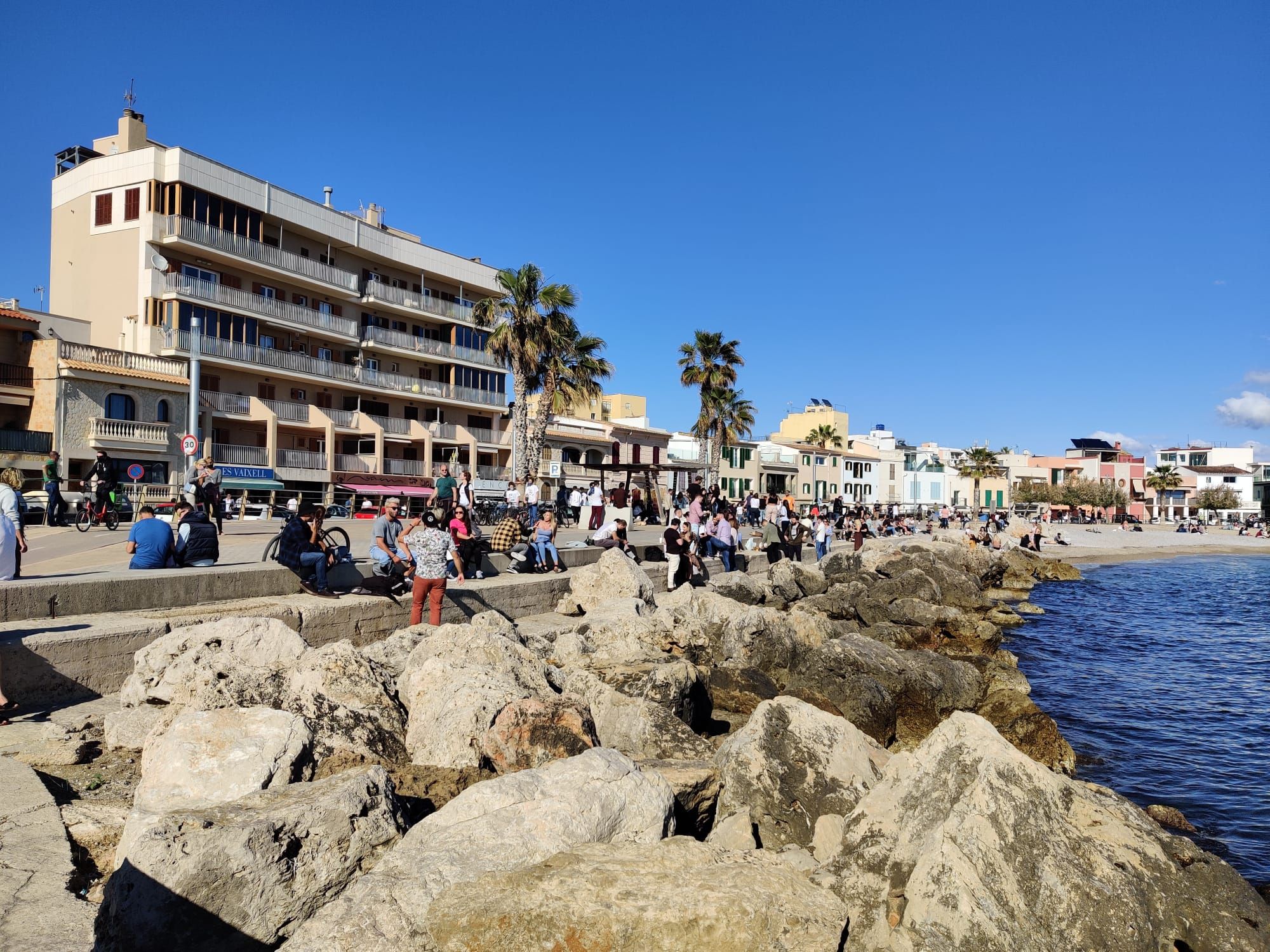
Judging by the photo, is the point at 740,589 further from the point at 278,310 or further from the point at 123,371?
the point at 278,310

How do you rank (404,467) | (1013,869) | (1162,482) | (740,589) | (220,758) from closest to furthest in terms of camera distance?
(1013,869) < (220,758) < (740,589) < (404,467) < (1162,482)

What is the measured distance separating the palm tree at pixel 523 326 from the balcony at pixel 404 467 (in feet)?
37.7

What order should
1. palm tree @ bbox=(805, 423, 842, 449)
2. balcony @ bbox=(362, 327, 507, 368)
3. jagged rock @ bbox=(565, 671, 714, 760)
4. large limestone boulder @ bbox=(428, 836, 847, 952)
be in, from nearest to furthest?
large limestone boulder @ bbox=(428, 836, 847, 952) → jagged rock @ bbox=(565, 671, 714, 760) → balcony @ bbox=(362, 327, 507, 368) → palm tree @ bbox=(805, 423, 842, 449)

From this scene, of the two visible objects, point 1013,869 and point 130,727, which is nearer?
point 1013,869

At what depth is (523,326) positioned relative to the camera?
32969mm

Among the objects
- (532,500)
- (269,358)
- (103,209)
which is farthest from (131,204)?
(532,500)

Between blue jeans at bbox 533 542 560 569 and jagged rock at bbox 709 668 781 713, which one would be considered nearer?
jagged rock at bbox 709 668 781 713

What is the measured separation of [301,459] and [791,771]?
3475 centimetres

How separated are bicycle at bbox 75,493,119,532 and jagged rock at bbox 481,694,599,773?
17866mm

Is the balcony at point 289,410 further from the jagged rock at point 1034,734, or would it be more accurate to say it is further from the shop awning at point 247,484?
the jagged rock at point 1034,734

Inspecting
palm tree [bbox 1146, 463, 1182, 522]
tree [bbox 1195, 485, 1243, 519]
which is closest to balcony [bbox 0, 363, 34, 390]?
palm tree [bbox 1146, 463, 1182, 522]

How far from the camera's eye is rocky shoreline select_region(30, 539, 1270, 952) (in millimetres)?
3812

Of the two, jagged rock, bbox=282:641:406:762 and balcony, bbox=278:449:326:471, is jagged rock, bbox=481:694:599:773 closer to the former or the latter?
jagged rock, bbox=282:641:406:762

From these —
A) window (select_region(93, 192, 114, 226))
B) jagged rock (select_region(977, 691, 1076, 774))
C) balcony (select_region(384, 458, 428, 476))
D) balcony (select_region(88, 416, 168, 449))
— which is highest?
window (select_region(93, 192, 114, 226))
